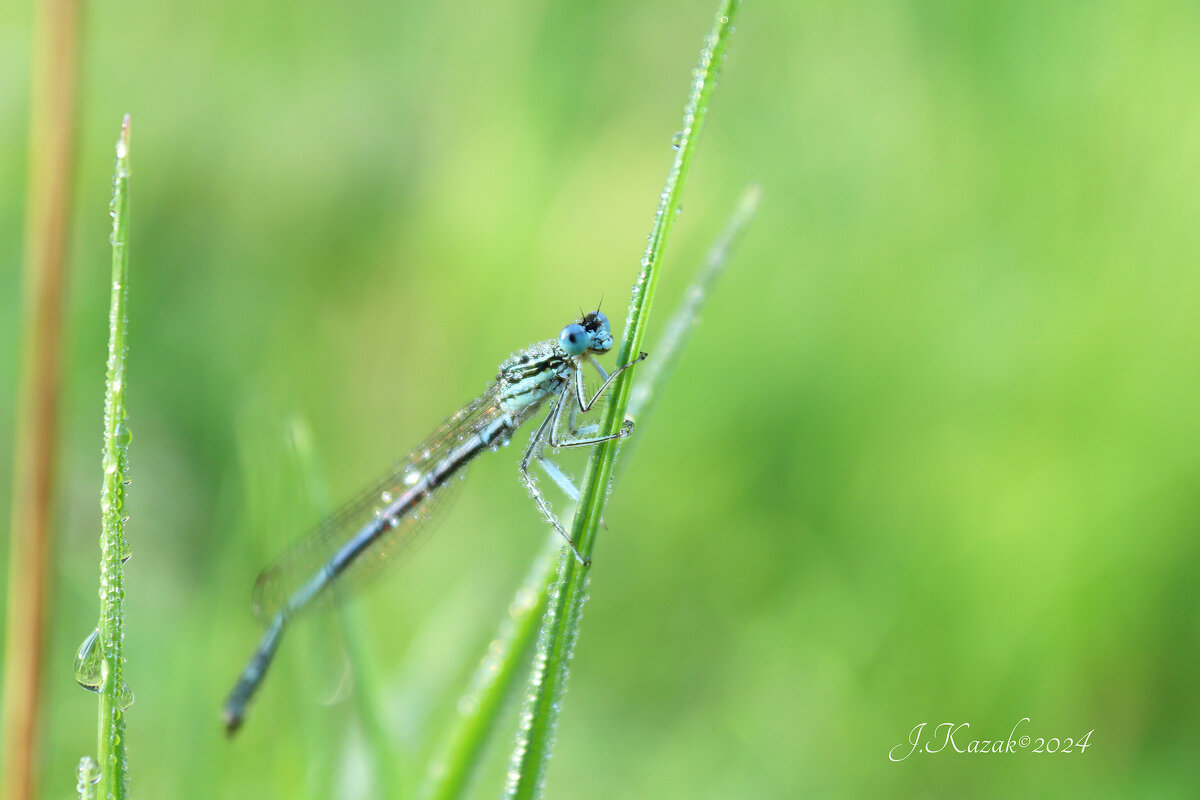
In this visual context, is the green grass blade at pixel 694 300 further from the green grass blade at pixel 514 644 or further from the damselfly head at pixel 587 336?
the damselfly head at pixel 587 336

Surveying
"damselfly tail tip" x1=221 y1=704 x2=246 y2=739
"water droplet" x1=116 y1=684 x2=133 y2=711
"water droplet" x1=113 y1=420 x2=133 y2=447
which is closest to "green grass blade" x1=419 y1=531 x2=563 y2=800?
"water droplet" x1=116 y1=684 x2=133 y2=711

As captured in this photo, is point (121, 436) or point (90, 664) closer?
point (121, 436)

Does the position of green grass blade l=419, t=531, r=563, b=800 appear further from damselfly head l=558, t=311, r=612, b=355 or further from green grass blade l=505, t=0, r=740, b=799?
damselfly head l=558, t=311, r=612, b=355

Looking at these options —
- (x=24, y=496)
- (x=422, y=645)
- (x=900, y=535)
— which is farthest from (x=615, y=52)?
(x=24, y=496)

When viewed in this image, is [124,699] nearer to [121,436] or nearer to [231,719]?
[121,436]

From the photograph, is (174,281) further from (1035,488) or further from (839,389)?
(1035,488)

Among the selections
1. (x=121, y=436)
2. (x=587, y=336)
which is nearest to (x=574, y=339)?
(x=587, y=336)
